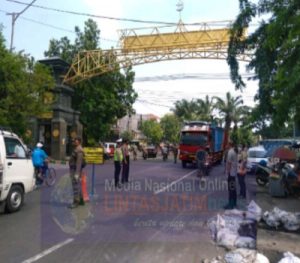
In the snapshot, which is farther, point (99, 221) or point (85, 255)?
point (99, 221)

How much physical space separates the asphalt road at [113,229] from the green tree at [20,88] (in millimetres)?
9337

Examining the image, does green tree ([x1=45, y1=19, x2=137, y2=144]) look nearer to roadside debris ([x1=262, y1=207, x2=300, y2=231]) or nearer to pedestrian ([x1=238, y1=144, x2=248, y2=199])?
pedestrian ([x1=238, y1=144, x2=248, y2=199])

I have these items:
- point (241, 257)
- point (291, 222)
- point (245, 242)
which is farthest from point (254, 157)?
point (241, 257)

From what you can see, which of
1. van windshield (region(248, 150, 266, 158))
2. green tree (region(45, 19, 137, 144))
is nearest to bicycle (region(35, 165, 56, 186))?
van windshield (region(248, 150, 266, 158))

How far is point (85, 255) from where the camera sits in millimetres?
6688

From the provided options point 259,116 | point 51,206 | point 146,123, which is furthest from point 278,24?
point 146,123

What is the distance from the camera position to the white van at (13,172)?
10.2 metres

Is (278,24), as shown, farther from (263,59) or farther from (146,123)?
(146,123)

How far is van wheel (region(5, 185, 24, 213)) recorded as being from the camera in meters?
10.5

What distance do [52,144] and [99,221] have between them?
98.2ft

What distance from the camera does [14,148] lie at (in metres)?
11.0

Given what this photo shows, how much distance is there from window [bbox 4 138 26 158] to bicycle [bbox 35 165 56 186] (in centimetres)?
567

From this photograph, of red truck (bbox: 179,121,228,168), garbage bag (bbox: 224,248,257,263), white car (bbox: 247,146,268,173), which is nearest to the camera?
garbage bag (bbox: 224,248,257,263)

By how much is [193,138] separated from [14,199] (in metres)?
21.4
